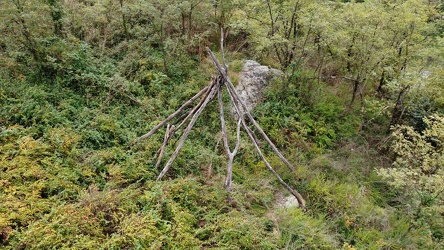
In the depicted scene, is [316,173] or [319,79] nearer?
[316,173]

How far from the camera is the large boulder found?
28.0ft

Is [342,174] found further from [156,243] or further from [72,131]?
[72,131]

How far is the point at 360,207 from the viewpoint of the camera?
6.02m

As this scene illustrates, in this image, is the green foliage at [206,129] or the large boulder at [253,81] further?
the large boulder at [253,81]

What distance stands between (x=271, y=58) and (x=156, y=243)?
764 centimetres

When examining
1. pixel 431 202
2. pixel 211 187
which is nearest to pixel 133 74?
pixel 211 187

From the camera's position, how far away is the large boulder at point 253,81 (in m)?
8.52

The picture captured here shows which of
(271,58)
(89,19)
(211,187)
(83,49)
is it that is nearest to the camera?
(211,187)

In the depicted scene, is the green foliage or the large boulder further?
the large boulder

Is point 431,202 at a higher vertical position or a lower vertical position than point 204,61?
lower

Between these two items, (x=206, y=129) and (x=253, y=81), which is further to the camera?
(x=253, y=81)

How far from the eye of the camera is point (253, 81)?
8.80m

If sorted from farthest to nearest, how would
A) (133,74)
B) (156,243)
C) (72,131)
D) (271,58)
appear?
(271,58), (133,74), (72,131), (156,243)

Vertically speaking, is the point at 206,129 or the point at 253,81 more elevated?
the point at 253,81
